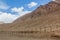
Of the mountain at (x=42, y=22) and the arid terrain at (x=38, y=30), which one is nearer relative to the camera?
the arid terrain at (x=38, y=30)

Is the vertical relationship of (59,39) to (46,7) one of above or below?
below

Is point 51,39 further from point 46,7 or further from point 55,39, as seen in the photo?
point 46,7

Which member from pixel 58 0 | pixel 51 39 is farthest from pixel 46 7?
pixel 51 39

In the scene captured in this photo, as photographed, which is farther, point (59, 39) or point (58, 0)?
point (58, 0)

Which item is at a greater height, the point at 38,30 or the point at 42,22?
the point at 42,22

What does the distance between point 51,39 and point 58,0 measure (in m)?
66.2

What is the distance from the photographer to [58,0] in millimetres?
105438

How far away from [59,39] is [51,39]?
154 centimetres

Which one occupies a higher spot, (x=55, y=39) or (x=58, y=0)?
(x=58, y=0)

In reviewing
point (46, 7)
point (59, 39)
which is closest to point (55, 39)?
point (59, 39)

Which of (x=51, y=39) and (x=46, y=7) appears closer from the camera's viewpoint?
(x=51, y=39)

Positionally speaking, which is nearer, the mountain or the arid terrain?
the arid terrain

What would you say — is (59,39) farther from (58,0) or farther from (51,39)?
(58,0)

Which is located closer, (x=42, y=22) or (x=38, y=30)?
(x=38, y=30)
